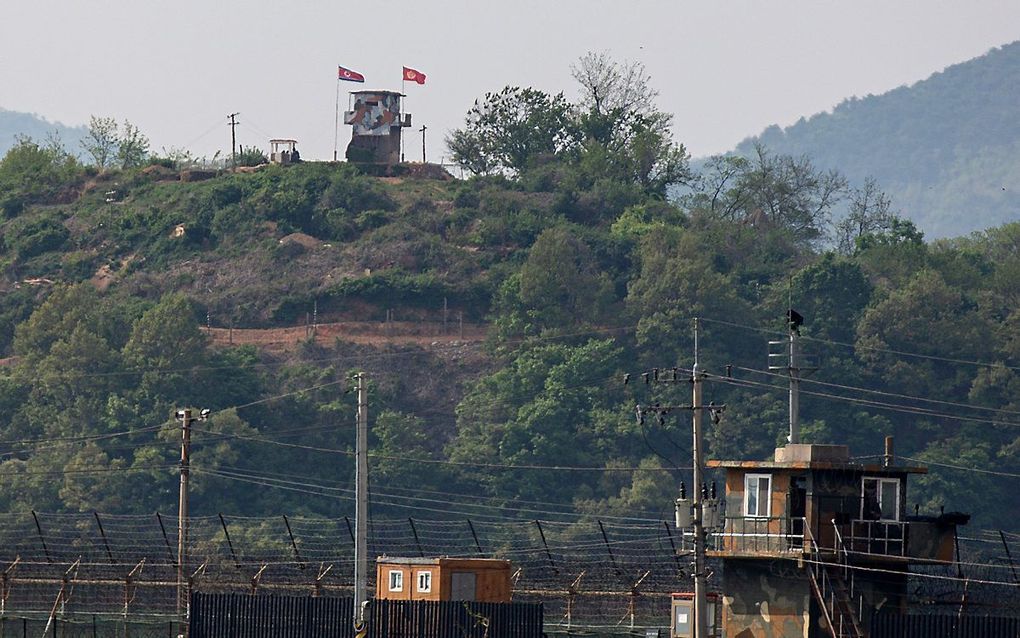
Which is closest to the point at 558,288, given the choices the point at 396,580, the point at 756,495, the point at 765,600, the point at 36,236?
the point at 36,236

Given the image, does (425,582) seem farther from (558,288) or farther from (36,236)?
(36,236)

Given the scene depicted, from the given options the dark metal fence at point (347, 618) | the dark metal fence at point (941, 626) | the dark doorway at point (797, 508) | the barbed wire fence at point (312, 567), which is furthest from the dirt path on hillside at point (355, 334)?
the dark metal fence at point (941, 626)

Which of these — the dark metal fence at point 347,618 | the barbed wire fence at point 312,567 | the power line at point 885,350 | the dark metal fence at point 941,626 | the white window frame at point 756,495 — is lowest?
the barbed wire fence at point 312,567

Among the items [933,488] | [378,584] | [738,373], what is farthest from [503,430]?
[378,584]

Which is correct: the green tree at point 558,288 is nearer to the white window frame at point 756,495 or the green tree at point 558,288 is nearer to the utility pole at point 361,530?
the white window frame at point 756,495

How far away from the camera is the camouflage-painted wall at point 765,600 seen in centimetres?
6138

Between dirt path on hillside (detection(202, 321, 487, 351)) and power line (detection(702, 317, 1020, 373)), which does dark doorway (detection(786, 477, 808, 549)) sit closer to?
power line (detection(702, 317, 1020, 373))

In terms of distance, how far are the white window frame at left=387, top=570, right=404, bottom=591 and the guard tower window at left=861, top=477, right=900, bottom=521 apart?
1723 centimetres

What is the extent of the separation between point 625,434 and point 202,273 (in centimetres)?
4315

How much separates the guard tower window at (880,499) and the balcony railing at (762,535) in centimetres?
197

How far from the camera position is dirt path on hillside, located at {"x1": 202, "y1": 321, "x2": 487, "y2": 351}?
6855 inches

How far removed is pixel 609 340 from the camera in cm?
16925

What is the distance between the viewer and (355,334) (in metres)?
174

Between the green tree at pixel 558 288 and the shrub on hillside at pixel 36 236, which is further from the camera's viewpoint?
the shrub on hillside at pixel 36 236
